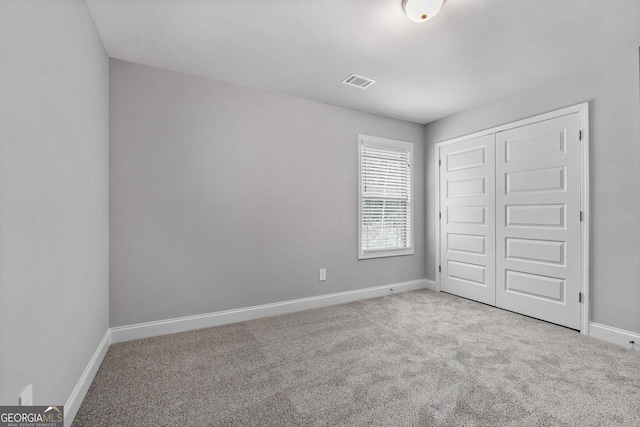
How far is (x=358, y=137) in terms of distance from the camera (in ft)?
12.4

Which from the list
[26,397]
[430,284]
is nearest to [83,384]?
[26,397]

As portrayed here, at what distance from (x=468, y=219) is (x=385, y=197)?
3.64 feet

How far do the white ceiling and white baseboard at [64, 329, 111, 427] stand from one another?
2392mm

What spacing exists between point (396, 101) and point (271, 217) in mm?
2078

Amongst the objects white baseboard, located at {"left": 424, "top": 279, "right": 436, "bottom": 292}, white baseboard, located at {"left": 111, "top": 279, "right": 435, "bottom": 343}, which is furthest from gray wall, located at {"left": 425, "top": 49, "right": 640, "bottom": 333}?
white baseboard, located at {"left": 111, "top": 279, "right": 435, "bottom": 343}

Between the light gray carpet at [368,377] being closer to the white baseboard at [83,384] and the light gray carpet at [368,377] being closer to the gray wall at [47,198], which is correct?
the white baseboard at [83,384]

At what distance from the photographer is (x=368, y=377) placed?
1.94 meters

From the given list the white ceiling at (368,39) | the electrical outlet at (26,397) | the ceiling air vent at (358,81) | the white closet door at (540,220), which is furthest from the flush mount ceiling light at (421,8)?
the electrical outlet at (26,397)

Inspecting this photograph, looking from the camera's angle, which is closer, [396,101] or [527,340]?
[527,340]

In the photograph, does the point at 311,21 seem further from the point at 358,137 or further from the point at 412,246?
the point at 412,246

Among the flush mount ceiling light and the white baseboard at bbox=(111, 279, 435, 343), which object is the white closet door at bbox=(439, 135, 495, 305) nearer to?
the white baseboard at bbox=(111, 279, 435, 343)

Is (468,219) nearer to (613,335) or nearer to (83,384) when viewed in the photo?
(613,335)

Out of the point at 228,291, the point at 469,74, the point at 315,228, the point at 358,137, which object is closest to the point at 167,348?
the point at 228,291

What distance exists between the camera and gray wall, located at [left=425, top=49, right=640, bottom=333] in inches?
93.8
